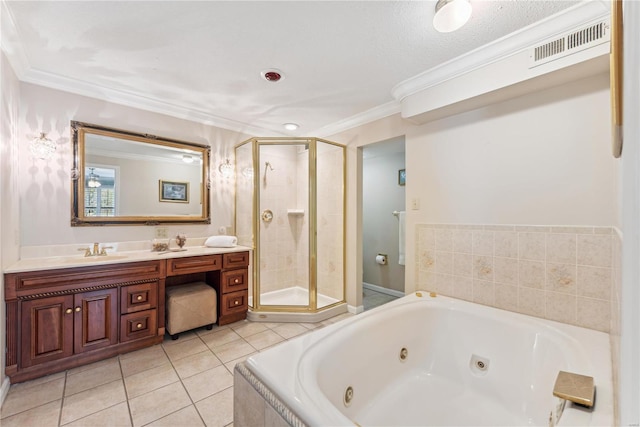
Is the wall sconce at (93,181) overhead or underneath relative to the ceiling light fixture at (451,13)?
underneath

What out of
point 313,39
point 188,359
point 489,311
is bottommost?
point 188,359

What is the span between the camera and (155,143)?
9.11 feet

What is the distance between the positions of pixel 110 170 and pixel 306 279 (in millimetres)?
2379

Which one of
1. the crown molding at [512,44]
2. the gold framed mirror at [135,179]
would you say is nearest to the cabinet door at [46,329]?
the gold framed mirror at [135,179]

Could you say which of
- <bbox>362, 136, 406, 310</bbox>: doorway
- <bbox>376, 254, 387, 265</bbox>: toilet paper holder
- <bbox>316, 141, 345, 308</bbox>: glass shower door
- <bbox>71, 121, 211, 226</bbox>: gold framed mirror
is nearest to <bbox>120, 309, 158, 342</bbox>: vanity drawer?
<bbox>71, 121, 211, 226</bbox>: gold framed mirror

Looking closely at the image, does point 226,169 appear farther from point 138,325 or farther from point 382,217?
point 382,217

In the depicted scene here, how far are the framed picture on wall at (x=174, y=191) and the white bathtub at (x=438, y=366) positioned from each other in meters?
2.18

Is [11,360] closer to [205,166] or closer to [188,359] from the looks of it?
[188,359]

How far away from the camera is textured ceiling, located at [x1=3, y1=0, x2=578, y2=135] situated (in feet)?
4.97

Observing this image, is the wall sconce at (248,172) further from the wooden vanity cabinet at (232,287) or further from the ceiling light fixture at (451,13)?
the ceiling light fixture at (451,13)

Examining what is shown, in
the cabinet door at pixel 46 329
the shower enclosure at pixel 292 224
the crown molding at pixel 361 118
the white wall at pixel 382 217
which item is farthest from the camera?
the white wall at pixel 382 217

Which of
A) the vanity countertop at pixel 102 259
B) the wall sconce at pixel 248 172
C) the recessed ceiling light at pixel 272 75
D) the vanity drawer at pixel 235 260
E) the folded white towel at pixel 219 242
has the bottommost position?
the vanity drawer at pixel 235 260

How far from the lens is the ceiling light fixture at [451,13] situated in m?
1.34

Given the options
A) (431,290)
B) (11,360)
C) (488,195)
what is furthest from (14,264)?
(488,195)
